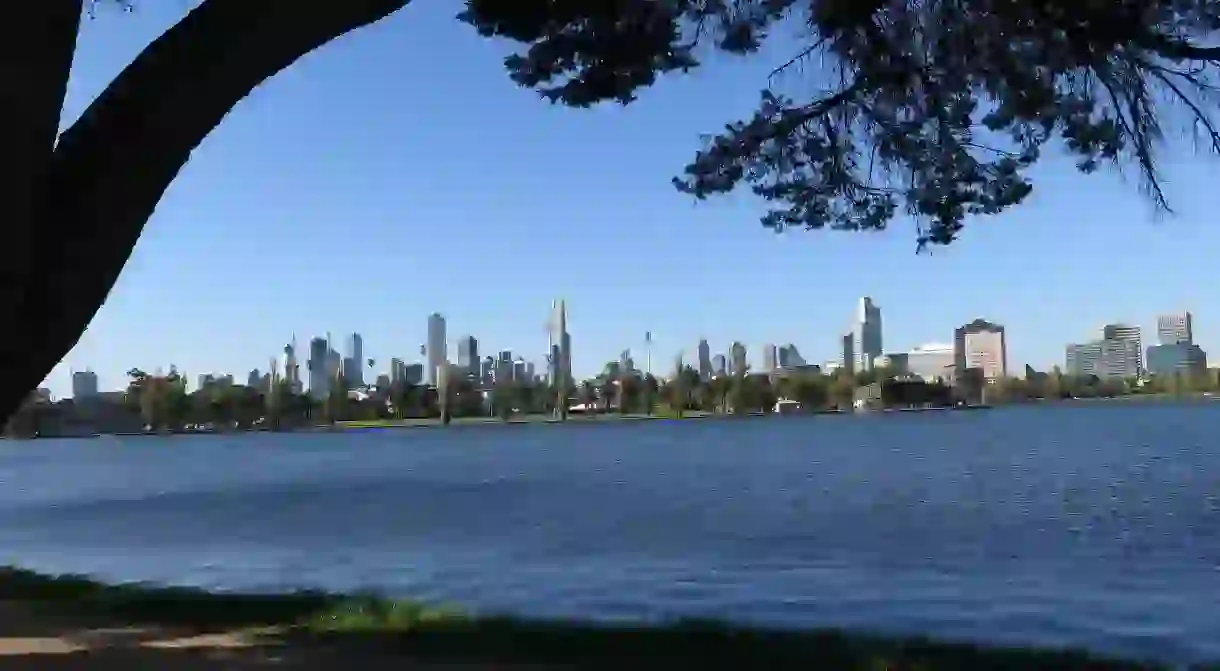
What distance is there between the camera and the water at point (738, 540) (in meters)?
12.3

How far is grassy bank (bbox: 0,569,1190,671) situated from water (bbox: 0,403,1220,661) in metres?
3.57

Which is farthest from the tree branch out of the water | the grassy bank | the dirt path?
the water

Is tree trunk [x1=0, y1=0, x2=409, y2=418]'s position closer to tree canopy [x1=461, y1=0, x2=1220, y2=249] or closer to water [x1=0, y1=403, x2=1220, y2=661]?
tree canopy [x1=461, y1=0, x2=1220, y2=249]

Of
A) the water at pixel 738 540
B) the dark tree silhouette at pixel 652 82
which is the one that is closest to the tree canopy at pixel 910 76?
the dark tree silhouette at pixel 652 82

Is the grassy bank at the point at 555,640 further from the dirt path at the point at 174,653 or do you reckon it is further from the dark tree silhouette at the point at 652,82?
the dark tree silhouette at the point at 652,82

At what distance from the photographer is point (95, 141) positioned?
4566 millimetres

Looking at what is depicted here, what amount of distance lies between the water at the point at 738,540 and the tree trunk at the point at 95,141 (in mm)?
7476

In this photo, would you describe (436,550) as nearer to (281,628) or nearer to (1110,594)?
Result: (1110,594)

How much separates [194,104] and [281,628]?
364 centimetres

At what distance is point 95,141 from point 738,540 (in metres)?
15.4

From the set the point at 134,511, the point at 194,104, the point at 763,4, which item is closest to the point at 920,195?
the point at 763,4

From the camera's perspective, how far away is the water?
12.3 m

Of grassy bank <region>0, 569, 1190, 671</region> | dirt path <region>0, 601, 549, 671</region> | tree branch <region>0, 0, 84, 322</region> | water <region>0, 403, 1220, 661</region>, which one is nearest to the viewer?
tree branch <region>0, 0, 84, 322</region>

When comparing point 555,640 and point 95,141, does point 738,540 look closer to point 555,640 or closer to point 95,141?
point 555,640
